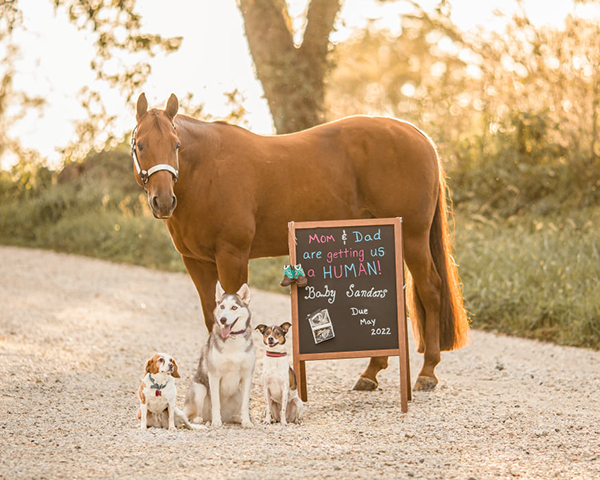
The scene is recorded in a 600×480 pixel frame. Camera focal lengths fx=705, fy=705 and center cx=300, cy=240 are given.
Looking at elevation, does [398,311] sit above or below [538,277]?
below

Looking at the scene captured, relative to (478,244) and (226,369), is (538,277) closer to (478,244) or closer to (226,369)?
(478,244)

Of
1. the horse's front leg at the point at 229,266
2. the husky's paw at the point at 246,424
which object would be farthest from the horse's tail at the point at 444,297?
the husky's paw at the point at 246,424

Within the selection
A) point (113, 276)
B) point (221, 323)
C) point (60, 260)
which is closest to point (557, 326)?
point (221, 323)

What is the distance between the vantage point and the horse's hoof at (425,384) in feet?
17.1

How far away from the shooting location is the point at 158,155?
421 cm

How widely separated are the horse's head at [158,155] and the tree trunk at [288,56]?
7.22 metres

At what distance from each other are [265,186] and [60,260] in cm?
894

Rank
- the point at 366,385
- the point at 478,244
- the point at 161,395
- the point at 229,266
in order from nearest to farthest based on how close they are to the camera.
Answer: the point at 161,395 → the point at 229,266 → the point at 366,385 → the point at 478,244

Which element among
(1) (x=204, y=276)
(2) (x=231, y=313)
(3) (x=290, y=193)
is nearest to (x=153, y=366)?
(2) (x=231, y=313)

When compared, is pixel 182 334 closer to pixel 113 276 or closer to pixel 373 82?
pixel 113 276

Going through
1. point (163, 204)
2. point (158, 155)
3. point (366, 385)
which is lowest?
point (366, 385)

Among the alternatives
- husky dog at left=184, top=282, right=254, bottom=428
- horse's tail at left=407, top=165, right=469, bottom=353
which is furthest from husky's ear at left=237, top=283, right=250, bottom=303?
horse's tail at left=407, top=165, right=469, bottom=353

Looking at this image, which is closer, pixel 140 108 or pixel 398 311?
pixel 140 108

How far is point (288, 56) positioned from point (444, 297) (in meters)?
7.04
